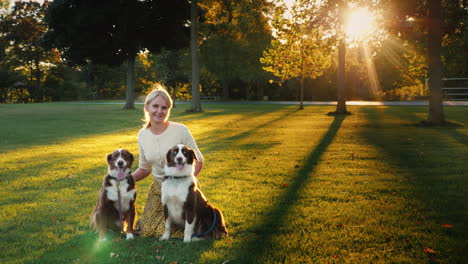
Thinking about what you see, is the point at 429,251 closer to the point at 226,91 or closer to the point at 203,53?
the point at 203,53

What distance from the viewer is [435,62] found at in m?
18.6

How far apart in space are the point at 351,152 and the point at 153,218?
827cm

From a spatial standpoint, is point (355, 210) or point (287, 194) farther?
point (287, 194)

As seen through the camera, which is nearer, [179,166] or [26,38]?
[179,166]

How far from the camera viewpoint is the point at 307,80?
5881 cm

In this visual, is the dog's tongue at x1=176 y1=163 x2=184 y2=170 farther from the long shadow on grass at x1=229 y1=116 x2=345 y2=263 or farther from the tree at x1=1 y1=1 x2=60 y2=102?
the tree at x1=1 y1=1 x2=60 y2=102

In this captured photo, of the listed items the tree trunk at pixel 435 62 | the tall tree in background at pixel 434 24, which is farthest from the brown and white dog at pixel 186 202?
the tree trunk at pixel 435 62

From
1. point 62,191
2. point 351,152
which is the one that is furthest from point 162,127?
point 351,152

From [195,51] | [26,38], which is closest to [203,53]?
[195,51]

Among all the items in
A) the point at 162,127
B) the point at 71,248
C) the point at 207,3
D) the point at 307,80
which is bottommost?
the point at 71,248

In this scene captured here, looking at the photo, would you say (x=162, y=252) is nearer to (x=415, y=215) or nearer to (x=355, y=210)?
(x=355, y=210)

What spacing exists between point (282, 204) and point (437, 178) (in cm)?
394

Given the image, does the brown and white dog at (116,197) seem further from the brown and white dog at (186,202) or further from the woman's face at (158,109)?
the woman's face at (158,109)

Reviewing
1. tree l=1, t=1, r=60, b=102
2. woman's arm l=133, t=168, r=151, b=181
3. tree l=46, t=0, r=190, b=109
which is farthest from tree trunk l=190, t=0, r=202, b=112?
tree l=1, t=1, r=60, b=102
